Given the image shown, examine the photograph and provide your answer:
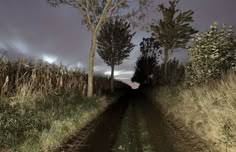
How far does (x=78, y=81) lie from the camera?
74.6ft

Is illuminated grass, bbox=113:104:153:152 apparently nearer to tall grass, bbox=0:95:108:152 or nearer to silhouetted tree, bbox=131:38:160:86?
tall grass, bbox=0:95:108:152

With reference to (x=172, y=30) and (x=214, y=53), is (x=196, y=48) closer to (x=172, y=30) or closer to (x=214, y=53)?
(x=214, y=53)

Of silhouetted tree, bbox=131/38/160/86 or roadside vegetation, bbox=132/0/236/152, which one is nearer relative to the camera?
roadside vegetation, bbox=132/0/236/152

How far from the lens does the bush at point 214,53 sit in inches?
629

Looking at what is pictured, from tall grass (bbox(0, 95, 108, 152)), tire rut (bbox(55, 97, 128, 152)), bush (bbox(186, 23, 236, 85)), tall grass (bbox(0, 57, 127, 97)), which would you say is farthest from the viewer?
bush (bbox(186, 23, 236, 85))

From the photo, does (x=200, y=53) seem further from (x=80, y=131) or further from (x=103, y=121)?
(x=80, y=131)

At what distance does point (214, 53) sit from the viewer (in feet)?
53.0

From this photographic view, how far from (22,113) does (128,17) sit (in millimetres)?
15220

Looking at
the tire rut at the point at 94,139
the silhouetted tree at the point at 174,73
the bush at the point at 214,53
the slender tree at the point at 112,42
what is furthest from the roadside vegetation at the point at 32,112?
the slender tree at the point at 112,42

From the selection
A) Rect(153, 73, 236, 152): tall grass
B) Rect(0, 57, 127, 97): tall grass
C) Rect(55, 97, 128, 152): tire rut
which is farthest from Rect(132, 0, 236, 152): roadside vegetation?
Rect(0, 57, 127, 97): tall grass

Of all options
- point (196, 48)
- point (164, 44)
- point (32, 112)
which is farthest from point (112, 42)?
point (32, 112)

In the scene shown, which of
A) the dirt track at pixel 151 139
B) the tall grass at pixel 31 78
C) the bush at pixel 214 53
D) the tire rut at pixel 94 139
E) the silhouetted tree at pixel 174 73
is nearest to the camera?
the tire rut at pixel 94 139

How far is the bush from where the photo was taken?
16.0 meters

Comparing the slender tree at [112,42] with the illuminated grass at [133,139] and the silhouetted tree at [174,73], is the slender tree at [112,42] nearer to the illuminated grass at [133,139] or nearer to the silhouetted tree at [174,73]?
the silhouetted tree at [174,73]
